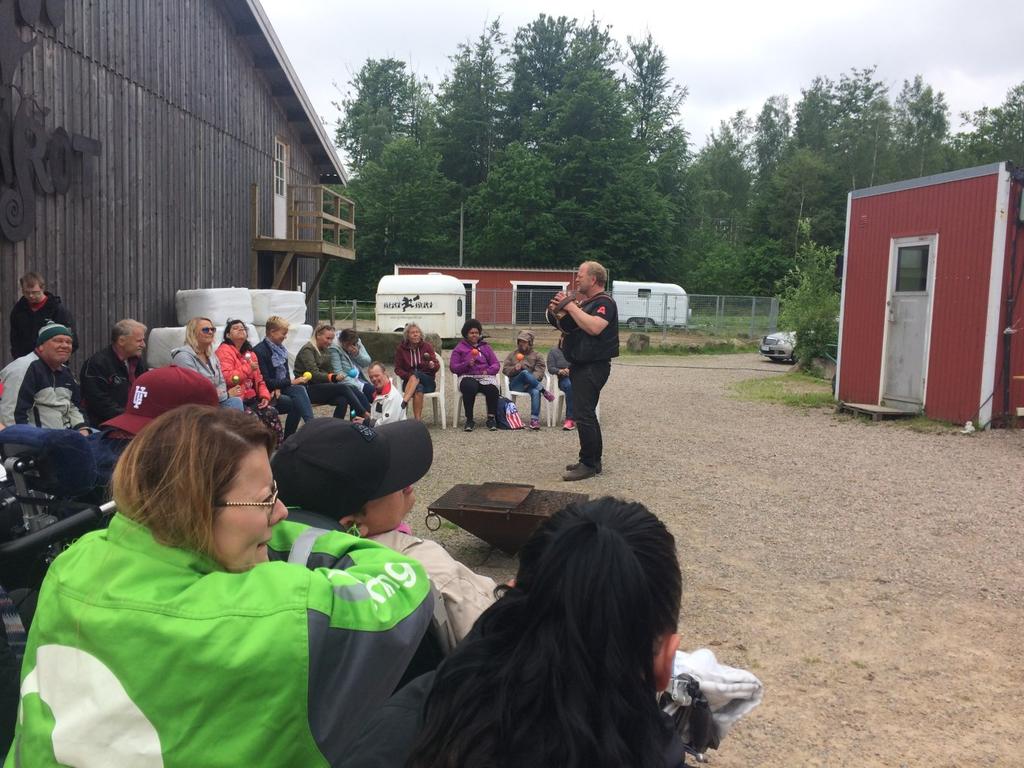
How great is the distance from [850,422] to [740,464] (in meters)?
3.84

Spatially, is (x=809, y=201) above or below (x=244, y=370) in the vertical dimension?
above

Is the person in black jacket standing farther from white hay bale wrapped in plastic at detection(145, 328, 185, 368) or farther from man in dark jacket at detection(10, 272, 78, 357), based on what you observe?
white hay bale wrapped in plastic at detection(145, 328, 185, 368)

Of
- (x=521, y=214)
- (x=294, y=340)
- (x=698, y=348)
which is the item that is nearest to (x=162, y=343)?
(x=294, y=340)

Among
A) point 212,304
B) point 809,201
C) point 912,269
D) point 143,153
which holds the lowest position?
point 212,304

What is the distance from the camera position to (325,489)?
6.25 ft

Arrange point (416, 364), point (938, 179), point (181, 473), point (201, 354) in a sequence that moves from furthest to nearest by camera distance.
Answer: point (938, 179) → point (416, 364) → point (201, 354) → point (181, 473)

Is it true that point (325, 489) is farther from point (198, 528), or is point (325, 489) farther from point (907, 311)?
point (907, 311)

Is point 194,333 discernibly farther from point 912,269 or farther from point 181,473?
point 912,269

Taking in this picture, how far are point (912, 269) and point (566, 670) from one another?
39.2 feet

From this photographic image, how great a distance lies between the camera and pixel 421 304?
→ 89.2ft

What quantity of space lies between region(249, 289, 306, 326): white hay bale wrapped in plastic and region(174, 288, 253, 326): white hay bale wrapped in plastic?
496 millimetres

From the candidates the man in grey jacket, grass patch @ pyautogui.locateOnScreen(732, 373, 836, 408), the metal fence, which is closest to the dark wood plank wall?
the man in grey jacket

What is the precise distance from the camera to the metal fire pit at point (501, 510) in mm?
4617

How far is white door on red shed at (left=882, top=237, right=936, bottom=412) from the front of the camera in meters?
11.3
